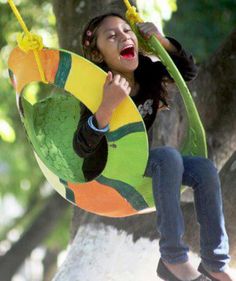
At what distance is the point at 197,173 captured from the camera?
2629 millimetres

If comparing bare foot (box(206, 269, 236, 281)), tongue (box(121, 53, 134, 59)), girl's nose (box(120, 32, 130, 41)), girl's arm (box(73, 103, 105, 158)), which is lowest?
bare foot (box(206, 269, 236, 281))

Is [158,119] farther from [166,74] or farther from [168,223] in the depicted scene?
[168,223]

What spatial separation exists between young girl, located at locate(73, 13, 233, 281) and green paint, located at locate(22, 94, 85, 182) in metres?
0.07

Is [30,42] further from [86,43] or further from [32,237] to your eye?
[32,237]

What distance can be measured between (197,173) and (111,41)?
0.59m

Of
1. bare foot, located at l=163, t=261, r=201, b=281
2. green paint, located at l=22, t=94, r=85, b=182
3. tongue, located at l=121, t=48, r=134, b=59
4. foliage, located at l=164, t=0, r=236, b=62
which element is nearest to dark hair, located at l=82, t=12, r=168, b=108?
tongue, located at l=121, t=48, r=134, b=59

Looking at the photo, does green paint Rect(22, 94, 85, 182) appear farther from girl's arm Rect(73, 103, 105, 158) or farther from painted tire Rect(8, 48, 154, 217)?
girl's arm Rect(73, 103, 105, 158)

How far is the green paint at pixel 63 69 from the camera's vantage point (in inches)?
98.1

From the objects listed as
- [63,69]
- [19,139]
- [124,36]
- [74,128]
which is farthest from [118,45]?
[19,139]

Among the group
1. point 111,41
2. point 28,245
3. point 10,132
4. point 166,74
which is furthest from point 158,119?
point 28,245

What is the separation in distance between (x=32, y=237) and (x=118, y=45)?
5083 mm

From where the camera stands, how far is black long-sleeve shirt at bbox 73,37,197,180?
256 centimetres

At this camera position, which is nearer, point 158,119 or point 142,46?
point 142,46

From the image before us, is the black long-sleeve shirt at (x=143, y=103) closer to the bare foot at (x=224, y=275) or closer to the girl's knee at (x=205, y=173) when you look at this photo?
the girl's knee at (x=205, y=173)
